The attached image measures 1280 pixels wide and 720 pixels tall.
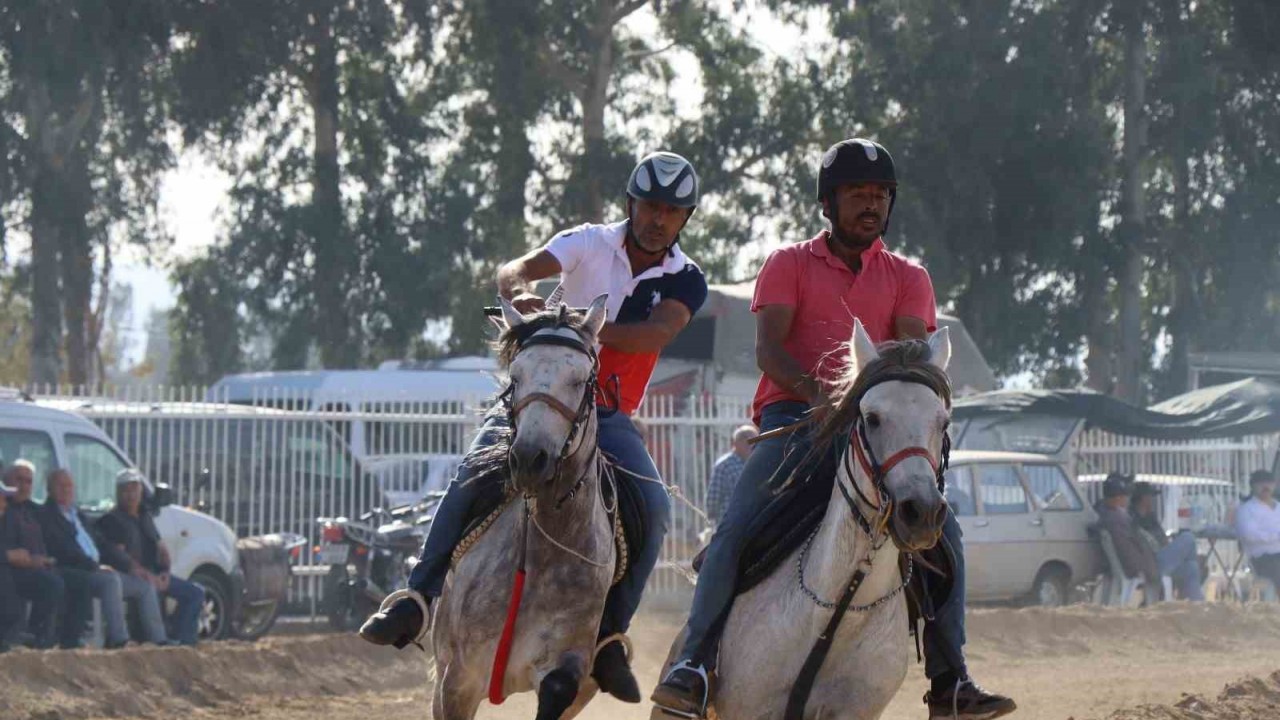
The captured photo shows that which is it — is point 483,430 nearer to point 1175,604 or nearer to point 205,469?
point 205,469

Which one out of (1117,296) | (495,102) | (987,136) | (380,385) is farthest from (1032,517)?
(1117,296)

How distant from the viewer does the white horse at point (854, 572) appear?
20.2ft

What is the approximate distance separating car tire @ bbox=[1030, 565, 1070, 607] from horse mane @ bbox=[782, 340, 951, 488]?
1544 centimetres

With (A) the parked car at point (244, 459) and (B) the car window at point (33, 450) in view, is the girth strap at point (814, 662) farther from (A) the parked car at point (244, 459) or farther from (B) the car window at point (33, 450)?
(A) the parked car at point (244, 459)

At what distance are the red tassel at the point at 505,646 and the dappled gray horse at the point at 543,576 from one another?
13mm

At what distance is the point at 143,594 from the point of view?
16000mm

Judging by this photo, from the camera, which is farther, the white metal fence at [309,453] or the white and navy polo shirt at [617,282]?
the white metal fence at [309,453]

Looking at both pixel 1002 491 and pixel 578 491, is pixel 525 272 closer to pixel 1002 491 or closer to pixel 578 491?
pixel 578 491

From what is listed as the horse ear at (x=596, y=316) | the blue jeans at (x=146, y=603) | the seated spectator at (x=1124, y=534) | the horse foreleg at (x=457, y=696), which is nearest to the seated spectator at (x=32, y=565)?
the blue jeans at (x=146, y=603)

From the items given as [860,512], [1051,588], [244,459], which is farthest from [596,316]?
[1051,588]

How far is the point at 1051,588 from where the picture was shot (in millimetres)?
21844

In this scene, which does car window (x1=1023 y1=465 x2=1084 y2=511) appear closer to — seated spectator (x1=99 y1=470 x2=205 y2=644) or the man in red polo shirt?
seated spectator (x1=99 y1=470 x2=205 y2=644)

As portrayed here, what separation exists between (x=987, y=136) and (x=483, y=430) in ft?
110

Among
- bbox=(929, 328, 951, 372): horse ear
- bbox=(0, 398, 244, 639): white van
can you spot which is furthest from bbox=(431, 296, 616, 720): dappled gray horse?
bbox=(0, 398, 244, 639): white van
